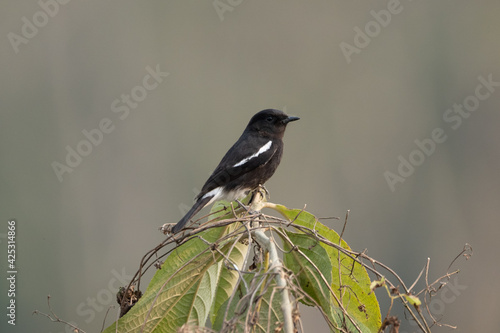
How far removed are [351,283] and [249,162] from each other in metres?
2.33

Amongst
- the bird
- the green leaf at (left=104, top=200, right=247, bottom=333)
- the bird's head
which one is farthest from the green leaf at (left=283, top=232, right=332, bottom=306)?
the bird's head

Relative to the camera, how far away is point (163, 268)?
2.46 metres

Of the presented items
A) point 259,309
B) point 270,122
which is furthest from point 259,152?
point 259,309

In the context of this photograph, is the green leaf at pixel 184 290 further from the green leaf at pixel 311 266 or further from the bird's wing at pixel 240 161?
the bird's wing at pixel 240 161

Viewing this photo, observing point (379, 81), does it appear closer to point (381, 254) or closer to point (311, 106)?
point (311, 106)

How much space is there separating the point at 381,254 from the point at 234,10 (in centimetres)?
655

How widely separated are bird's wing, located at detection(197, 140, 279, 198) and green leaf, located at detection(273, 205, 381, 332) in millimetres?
2083

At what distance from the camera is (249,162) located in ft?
15.6

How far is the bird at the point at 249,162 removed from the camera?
4594 mm

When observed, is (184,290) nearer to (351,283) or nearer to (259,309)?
(259,309)

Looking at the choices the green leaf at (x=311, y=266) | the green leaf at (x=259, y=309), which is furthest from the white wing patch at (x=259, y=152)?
the green leaf at (x=259, y=309)

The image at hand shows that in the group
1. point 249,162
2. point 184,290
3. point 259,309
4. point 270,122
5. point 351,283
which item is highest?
point 270,122

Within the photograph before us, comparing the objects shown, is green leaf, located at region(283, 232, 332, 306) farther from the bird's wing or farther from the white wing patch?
the white wing patch

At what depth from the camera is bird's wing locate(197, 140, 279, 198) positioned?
4.60 m
